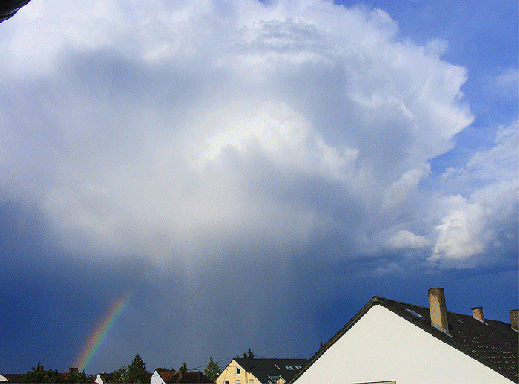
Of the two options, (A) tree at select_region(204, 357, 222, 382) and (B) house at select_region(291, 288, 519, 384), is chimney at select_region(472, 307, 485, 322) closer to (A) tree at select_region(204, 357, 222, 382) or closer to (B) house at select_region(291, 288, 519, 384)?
(B) house at select_region(291, 288, 519, 384)

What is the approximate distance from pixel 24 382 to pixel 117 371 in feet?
140

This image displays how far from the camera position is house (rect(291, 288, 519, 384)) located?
757 inches

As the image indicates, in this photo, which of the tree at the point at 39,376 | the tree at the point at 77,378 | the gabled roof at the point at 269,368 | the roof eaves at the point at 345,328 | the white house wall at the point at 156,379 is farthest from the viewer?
the white house wall at the point at 156,379

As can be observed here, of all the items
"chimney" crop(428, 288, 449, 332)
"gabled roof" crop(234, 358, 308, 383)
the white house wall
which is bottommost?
the white house wall

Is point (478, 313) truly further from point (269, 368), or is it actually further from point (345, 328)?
point (269, 368)

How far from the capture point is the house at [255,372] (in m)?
74.0

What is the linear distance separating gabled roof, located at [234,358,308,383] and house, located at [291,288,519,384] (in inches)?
2140

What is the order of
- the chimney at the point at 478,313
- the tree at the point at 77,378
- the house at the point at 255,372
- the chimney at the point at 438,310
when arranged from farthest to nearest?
the house at the point at 255,372, the tree at the point at 77,378, the chimney at the point at 478,313, the chimney at the point at 438,310

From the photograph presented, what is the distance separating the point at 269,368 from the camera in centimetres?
8019

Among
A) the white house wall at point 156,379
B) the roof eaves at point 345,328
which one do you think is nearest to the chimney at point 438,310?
the roof eaves at point 345,328

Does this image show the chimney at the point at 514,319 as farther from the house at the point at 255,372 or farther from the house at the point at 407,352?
the house at the point at 255,372

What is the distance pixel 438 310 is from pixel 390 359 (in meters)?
4.07

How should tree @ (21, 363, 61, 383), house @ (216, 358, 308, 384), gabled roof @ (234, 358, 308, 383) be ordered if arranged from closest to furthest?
tree @ (21, 363, 61, 383) → house @ (216, 358, 308, 384) → gabled roof @ (234, 358, 308, 383)

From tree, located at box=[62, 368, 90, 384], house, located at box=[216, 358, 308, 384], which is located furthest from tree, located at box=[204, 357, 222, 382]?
tree, located at box=[62, 368, 90, 384]
